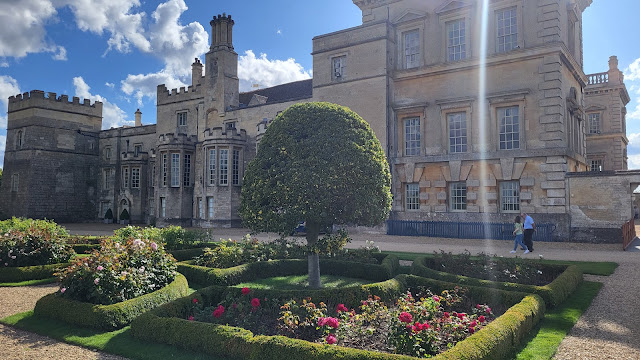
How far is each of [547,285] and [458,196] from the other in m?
13.8

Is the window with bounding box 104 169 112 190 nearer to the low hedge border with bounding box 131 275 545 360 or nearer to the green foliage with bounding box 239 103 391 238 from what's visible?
the green foliage with bounding box 239 103 391 238

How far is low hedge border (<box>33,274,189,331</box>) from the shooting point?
6.89 m

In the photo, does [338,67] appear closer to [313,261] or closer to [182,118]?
[182,118]

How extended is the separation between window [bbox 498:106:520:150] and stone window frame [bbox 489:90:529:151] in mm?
159

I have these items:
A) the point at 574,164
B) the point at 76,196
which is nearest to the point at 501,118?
the point at 574,164

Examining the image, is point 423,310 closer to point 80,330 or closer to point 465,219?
point 80,330

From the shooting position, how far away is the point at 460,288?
7816 millimetres

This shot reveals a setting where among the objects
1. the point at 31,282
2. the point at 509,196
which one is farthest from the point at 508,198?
the point at 31,282

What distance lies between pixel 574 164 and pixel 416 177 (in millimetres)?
8066

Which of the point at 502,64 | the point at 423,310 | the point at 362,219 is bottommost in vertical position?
the point at 423,310

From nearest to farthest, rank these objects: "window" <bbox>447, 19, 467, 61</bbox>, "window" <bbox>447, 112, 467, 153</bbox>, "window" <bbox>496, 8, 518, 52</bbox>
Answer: "window" <bbox>496, 8, 518, 52</bbox> < "window" <bbox>447, 112, 467, 153</bbox> < "window" <bbox>447, 19, 467, 61</bbox>

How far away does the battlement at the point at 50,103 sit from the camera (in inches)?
1492

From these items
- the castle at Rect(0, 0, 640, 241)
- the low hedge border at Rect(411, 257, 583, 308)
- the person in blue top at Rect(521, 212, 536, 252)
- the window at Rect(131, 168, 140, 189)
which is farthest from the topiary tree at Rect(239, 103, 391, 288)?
the window at Rect(131, 168, 140, 189)

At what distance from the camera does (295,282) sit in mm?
10602
